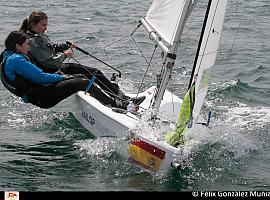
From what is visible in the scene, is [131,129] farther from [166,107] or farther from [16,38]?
[16,38]

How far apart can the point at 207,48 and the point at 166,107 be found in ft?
4.72

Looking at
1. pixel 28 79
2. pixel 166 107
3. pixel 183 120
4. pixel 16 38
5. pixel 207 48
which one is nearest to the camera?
pixel 183 120

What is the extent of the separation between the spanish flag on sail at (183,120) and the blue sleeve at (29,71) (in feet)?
5.50

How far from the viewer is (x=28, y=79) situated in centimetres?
655

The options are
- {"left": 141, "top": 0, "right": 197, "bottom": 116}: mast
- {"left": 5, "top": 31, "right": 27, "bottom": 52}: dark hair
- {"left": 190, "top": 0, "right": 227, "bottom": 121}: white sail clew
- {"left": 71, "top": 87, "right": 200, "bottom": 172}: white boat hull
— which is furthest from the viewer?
{"left": 5, "top": 31, "right": 27, "bottom": 52}: dark hair

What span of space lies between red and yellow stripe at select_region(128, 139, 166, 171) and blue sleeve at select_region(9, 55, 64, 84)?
4.59 feet

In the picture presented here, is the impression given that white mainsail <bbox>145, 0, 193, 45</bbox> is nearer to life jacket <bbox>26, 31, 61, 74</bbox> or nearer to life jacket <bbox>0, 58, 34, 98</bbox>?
life jacket <bbox>26, 31, 61, 74</bbox>

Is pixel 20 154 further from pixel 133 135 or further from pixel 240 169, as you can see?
pixel 240 169

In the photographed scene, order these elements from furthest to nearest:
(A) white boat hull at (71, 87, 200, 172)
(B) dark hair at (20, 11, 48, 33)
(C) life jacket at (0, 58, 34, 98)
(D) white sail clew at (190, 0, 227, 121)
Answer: (B) dark hair at (20, 11, 48, 33) < (C) life jacket at (0, 58, 34, 98) < (D) white sail clew at (190, 0, 227, 121) < (A) white boat hull at (71, 87, 200, 172)

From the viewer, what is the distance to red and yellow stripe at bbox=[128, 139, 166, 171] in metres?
5.54

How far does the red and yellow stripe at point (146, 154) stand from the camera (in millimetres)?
5535

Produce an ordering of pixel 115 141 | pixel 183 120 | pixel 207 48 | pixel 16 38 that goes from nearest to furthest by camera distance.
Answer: pixel 183 120
pixel 207 48
pixel 115 141
pixel 16 38

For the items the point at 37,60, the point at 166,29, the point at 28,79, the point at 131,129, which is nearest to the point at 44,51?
the point at 37,60

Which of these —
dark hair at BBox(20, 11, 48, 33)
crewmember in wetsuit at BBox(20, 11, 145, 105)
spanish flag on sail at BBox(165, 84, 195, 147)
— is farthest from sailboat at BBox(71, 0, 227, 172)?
dark hair at BBox(20, 11, 48, 33)
